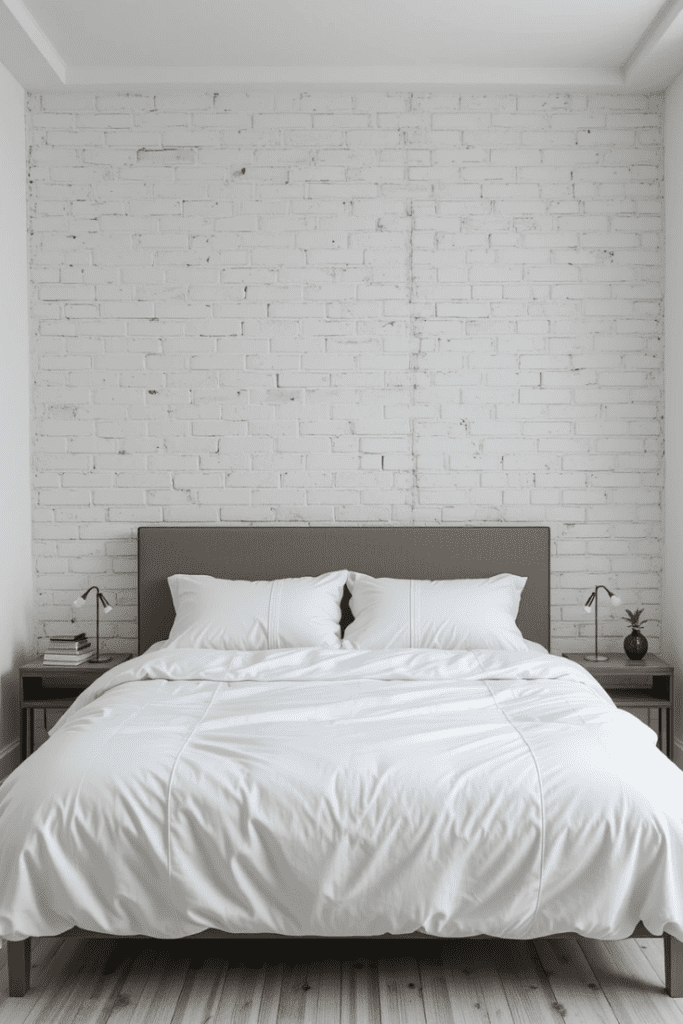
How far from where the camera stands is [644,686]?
414cm

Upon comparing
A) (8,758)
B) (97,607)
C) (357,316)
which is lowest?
(8,758)

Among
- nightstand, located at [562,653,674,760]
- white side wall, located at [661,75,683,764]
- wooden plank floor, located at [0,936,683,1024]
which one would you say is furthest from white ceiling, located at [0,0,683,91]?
wooden plank floor, located at [0,936,683,1024]

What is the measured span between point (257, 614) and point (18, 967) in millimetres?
1677

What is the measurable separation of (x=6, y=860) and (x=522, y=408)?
3.04 metres

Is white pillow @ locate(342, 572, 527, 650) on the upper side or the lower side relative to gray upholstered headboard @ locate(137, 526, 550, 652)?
lower

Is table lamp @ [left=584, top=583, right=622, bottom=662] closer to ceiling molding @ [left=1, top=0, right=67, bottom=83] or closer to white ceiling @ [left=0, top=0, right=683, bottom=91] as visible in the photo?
white ceiling @ [left=0, top=0, right=683, bottom=91]

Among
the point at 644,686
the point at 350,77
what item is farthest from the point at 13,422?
the point at 644,686

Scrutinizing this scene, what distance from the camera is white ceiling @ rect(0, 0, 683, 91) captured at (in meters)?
3.55

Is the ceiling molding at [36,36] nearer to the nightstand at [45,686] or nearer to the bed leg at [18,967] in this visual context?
the nightstand at [45,686]

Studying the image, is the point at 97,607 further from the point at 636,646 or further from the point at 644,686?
the point at 644,686

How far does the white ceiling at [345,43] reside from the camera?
3.55m

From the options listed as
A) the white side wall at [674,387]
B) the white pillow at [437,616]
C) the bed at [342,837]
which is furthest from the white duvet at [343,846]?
the white side wall at [674,387]

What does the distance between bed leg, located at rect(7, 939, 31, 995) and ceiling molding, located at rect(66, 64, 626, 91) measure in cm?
367

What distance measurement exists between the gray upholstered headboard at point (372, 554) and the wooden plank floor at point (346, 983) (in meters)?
1.82
